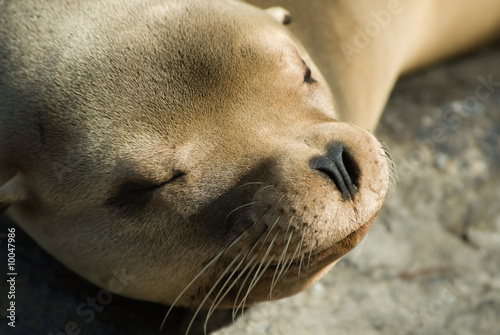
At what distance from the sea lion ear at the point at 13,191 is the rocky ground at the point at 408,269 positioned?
723 mm

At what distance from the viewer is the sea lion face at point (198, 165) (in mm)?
2736

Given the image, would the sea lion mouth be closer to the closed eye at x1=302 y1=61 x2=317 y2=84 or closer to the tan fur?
the tan fur

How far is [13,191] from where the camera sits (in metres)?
3.06

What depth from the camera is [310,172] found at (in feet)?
8.84

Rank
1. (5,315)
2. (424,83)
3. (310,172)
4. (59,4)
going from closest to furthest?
(310,172) < (59,4) < (5,315) < (424,83)

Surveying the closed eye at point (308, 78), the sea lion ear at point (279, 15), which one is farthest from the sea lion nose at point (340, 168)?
the sea lion ear at point (279, 15)

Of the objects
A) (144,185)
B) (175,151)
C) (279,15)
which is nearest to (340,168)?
(175,151)

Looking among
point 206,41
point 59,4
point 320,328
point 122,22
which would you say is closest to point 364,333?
point 320,328

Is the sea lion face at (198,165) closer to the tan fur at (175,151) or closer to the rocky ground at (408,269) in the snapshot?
the tan fur at (175,151)

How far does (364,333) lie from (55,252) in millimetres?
1802

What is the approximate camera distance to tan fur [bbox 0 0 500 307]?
2.76m

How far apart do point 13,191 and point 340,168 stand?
63.5 inches

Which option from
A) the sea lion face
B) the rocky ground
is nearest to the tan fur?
the sea lion face

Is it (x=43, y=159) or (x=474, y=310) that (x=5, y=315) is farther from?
(x=474, y=310)
